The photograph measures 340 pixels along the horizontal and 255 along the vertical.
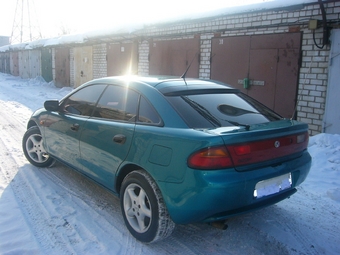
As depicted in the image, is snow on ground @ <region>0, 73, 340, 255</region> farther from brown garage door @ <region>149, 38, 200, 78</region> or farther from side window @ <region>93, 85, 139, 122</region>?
brown garage door @ <region>149, 38, 200, 78</region>

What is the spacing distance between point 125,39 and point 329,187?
1098 cm

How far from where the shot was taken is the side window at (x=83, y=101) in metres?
4.04

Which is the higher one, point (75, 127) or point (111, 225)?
point (75, 127)

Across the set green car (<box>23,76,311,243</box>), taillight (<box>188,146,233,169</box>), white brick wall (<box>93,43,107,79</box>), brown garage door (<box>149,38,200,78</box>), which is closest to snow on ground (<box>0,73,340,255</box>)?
green car (<box>23,76,311,243</box>)

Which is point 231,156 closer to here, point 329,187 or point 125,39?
point 329,187

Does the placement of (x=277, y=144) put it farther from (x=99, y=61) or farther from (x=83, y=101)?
(x=99, y=61)

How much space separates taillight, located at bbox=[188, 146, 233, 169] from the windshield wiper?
40 centimetres

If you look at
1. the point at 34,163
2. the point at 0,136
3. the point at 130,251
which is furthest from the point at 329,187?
the point at 0,136

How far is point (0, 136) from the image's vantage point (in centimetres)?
712

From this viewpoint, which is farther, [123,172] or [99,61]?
[99,61]

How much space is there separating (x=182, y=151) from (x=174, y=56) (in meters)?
9.00

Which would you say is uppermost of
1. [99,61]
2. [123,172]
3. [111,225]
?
[99,61]

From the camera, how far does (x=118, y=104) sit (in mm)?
3629

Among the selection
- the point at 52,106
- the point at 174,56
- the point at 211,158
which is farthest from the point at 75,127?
the point at 174,56
